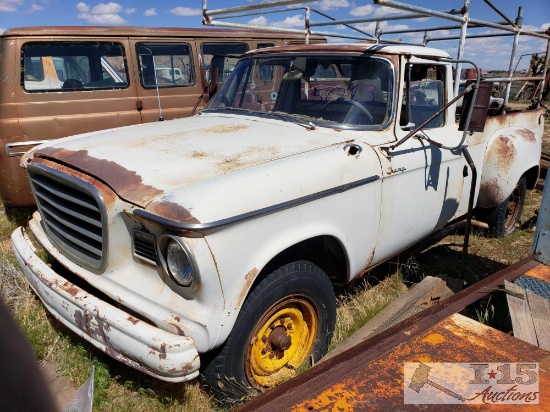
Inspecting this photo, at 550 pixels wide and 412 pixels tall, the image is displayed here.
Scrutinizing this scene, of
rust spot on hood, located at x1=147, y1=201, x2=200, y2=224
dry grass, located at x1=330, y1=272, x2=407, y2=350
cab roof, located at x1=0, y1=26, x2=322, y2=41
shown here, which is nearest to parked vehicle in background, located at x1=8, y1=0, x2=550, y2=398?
rust spot on hood, located at x1=147, y1=201, x2=200, y2=224

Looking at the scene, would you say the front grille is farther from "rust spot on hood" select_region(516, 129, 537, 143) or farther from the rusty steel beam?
"rust spot on hood" select_region(516, 129, 537, 143)

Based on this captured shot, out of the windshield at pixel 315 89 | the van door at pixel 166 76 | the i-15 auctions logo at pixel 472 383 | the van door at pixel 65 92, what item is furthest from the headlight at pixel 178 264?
the van door at pixel 166 76

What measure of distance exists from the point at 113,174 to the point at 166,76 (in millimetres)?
4177

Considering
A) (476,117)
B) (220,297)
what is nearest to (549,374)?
(220,297)

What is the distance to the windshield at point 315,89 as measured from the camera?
3.21m

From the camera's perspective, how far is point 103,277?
2.42 metres

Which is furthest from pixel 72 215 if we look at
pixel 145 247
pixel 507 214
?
pixel 507 214

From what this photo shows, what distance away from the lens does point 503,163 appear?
4258 millimetres

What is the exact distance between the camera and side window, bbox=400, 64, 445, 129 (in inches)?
129

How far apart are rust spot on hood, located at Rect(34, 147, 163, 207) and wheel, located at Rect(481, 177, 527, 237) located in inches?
154

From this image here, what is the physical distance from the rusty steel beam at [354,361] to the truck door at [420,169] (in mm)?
692

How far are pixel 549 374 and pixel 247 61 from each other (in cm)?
313

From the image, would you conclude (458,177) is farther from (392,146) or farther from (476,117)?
(392,146)

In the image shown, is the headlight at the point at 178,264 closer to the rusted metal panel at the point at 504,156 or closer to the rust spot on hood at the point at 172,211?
the rust spot on hood at the point at 172,211
